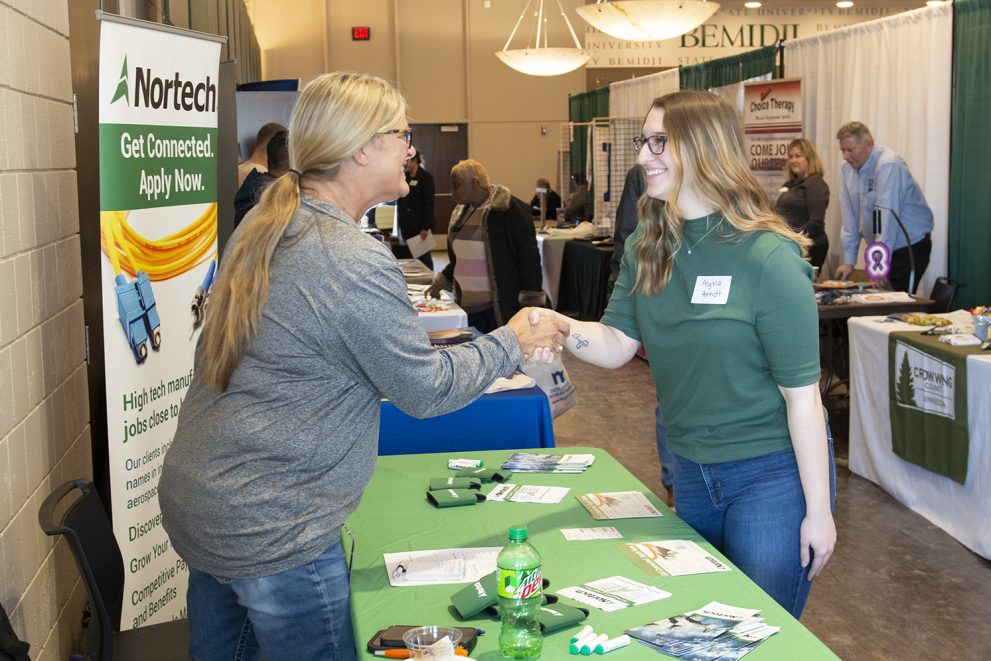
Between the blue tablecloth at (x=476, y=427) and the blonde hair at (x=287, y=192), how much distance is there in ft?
5.27

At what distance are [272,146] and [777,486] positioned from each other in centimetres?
352

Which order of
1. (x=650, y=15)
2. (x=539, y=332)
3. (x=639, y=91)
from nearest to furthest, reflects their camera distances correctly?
(x=539, y=332)
(x=650, y=15)
(x=639, y=91)

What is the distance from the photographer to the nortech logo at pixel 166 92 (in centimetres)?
258

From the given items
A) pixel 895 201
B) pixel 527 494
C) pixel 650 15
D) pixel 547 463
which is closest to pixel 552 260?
pixel 650 15

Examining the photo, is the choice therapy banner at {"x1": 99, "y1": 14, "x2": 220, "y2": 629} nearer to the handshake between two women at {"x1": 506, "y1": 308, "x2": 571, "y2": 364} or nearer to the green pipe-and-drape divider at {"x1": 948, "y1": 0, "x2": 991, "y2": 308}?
the handshake between two women at {"x1": 506, "y1": 308, "x2": 571, "y2": 364}

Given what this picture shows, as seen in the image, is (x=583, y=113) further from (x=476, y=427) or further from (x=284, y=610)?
(x=284, y=610)

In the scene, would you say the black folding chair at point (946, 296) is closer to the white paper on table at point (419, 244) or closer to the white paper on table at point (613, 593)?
the white paper on table at point (419, 244)

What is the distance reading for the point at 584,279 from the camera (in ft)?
31.5

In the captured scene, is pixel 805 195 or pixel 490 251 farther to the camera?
pixel 805 195

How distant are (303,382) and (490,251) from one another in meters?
3.94

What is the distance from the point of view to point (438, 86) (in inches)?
653

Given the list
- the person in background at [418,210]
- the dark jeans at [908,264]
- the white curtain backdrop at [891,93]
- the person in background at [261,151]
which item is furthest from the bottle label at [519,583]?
the person in background at [418,210]

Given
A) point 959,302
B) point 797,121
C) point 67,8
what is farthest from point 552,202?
point 67,8

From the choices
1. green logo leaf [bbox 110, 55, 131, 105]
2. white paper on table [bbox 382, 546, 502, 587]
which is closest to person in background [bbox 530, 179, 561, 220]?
green logo leaf [bbox 110, 55, 131, 105]
